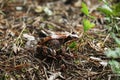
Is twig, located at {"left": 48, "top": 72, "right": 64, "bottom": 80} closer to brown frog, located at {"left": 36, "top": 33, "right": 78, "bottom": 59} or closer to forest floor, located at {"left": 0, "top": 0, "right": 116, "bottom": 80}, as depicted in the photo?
forest floor, located at {"left": 0, "top": 0, "right": 116, "bottom": 80}

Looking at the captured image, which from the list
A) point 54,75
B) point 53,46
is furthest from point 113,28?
point 54,75

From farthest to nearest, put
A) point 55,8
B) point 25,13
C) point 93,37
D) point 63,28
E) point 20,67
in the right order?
point 55,8 → point 25,13 → point 63,28 → point 93,37 → point 20,67

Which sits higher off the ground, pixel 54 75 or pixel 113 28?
pixel 113 28

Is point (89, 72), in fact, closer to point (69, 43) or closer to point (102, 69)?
point (102, 69)

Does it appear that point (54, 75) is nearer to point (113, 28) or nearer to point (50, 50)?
point (50, 50)

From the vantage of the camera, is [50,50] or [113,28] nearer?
[50,50]

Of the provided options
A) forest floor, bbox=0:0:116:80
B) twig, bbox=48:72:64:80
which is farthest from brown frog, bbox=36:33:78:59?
twig, bbox=48:72:64:80

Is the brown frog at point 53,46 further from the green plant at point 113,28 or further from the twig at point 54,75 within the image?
the green plant at point 113,28

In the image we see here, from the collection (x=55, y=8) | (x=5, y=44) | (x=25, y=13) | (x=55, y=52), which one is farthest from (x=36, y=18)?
(x=55, y=52)
